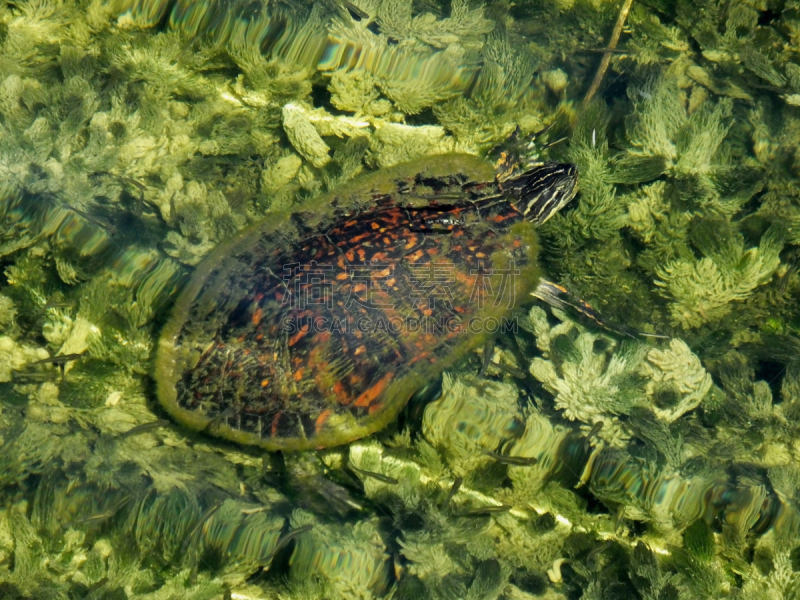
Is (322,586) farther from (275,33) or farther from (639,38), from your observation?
(639,38)

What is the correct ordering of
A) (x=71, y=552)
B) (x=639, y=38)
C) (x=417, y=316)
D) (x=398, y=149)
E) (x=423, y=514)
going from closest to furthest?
(x=71, y=552), (x=423, y=514), (x=417, y=316), (x=398, y=149), (x=639, y=38)

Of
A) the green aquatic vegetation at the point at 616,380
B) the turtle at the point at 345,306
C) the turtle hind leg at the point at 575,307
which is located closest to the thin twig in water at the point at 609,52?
the turtle at the point at 345,306

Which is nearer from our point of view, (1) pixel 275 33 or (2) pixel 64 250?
(2) pixel 64 250

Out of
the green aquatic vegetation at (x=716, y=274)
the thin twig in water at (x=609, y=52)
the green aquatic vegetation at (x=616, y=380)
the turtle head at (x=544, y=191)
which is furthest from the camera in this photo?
the thin twig in water at (x=609, y=52)

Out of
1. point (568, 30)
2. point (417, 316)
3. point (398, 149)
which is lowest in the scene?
point (417, 316)

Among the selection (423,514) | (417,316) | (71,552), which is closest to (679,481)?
(423,514)

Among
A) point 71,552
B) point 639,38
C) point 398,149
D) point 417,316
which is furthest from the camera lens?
point 639,38

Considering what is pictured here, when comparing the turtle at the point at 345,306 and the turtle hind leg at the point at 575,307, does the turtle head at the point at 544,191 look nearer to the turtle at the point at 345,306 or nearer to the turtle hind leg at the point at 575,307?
the turtle at the point at 345,306
